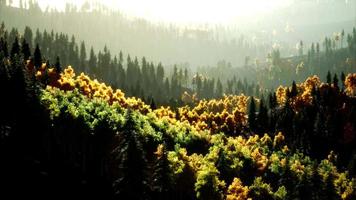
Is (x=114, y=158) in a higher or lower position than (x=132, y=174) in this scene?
higher

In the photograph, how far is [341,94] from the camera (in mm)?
174250

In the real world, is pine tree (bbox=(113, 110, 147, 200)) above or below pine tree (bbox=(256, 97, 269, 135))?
above

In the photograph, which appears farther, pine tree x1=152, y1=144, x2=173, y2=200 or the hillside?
pine tree x1=152, y1=144, x2=173, y2=200

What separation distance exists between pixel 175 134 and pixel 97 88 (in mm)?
41863

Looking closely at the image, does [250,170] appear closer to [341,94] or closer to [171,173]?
[171,173]

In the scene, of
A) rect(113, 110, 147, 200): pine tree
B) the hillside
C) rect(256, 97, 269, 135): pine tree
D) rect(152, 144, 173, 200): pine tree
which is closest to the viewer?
rect(113, 110, 147, 200): pine tree

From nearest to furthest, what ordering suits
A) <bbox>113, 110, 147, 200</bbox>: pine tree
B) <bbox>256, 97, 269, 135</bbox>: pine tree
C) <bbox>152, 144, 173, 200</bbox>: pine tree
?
<bbox>113, 110, 147, 200</bbox>: pine tree, <bbox>152, 144, 173, 200</bbox>: pine tree, <bbox>256, 97, 269, 135</bbox>: pine tree


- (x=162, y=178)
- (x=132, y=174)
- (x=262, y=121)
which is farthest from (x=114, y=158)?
(x=262, y=121)

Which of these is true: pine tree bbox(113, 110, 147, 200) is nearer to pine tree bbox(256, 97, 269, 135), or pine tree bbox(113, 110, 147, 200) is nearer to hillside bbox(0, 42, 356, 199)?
hillside bbox(0, 42, 356, 199)

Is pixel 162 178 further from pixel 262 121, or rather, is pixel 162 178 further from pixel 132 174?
pixel 262 121

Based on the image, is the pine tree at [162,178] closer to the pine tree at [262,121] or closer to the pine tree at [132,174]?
the pine tree at [132,174]

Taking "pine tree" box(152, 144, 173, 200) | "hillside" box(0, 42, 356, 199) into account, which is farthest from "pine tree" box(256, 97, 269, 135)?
"pine tree" box(152, 144, 173, 200)

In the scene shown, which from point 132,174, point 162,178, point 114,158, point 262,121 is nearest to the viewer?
point 132,174

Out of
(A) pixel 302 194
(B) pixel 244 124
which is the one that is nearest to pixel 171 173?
(A) pixel 302 194
